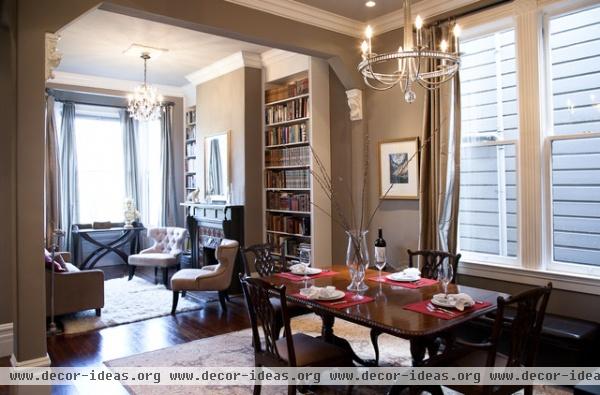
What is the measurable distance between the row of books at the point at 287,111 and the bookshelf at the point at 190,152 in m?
2.00

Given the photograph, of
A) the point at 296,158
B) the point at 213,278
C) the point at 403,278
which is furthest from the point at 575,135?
the point at 213,278

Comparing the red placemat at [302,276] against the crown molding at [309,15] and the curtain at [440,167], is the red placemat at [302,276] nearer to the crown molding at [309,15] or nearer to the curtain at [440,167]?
the curtain at [440,167]

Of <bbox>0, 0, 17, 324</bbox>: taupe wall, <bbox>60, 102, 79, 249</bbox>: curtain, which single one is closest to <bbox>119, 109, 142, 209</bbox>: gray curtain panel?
<bbox>60, 102, 79, 249</bbox>: curtain

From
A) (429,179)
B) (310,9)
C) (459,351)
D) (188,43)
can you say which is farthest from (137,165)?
(459,351)

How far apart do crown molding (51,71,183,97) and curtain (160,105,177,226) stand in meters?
0.35

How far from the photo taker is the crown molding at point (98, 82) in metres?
6.69

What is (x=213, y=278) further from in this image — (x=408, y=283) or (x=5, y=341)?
(x=408, y=283)

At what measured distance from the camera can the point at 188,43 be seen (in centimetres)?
530

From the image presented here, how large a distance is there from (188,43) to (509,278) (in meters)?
4.53

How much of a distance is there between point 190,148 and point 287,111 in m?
2.76

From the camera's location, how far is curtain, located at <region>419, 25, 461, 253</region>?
391cm

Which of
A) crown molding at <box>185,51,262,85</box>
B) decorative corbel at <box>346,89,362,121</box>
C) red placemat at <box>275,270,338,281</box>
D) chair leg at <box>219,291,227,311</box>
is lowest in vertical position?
chair leg at <box>219,291,227,311</box>

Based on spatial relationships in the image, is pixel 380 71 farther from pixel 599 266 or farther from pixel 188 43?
pixel 599 266

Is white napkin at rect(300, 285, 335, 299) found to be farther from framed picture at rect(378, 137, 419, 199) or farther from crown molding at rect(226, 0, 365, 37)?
crown molding at rect(226, 0, 365, 37)
